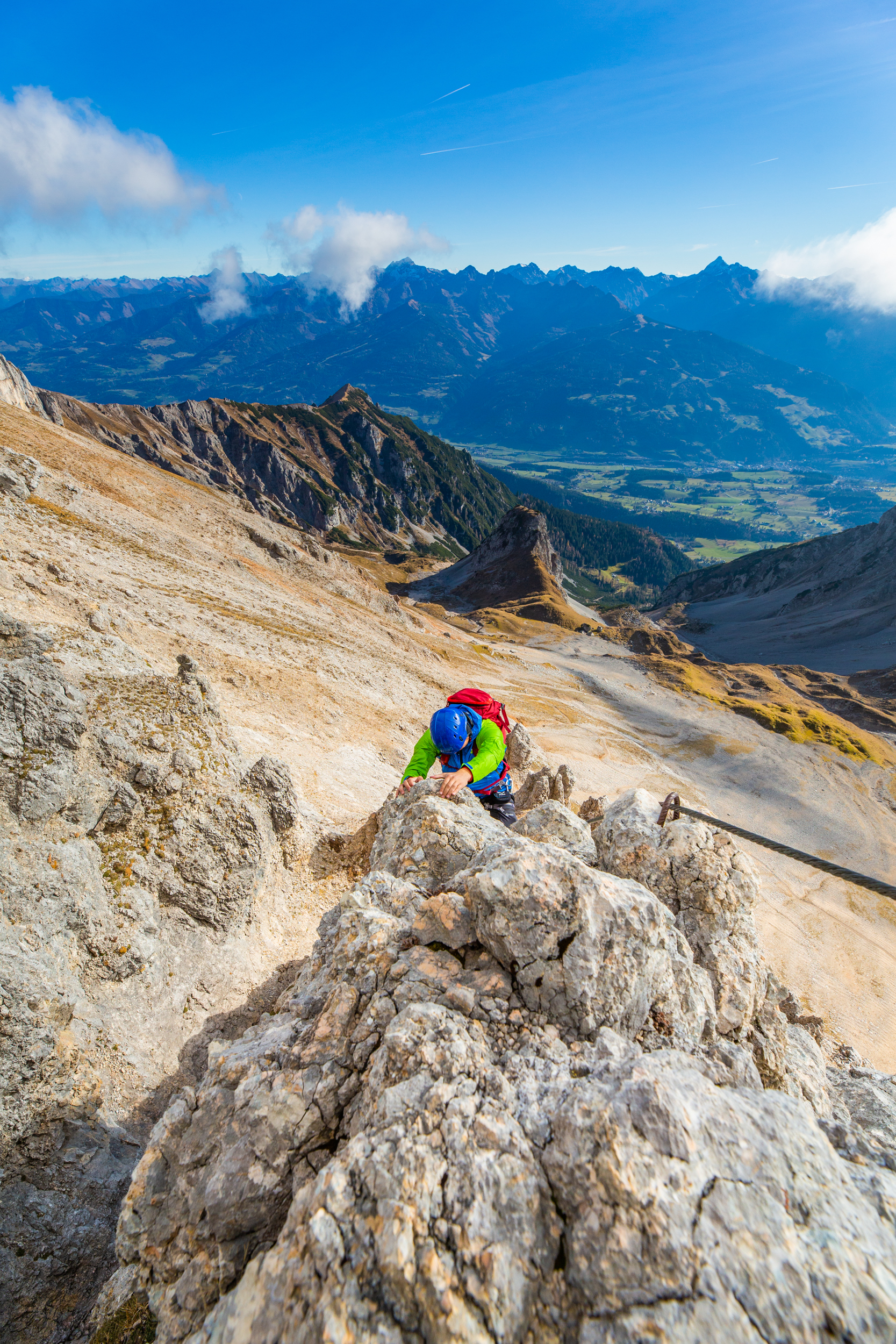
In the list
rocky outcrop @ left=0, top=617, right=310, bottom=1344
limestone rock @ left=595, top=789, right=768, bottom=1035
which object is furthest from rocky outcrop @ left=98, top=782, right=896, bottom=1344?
rocky outcrop @ left=0, top=617, right=310, bottom=1344

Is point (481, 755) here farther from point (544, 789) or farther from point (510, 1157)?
point (544, 789)

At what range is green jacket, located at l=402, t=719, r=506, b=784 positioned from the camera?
417 inches

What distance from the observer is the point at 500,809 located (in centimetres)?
1212

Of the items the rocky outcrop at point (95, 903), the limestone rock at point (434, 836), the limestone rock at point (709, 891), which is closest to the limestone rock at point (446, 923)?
the limestone rock at point (434, 836)

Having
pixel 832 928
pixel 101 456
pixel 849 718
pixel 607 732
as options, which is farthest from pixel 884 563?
pixel 101 456

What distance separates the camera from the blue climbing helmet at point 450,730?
10.4m

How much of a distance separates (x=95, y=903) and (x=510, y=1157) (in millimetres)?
9045

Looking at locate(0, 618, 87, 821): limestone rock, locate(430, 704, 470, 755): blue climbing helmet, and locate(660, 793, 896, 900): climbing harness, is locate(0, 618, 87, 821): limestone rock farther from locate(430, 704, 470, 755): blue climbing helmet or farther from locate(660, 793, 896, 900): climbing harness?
locate(660, 793, 896, 900): climbing harness

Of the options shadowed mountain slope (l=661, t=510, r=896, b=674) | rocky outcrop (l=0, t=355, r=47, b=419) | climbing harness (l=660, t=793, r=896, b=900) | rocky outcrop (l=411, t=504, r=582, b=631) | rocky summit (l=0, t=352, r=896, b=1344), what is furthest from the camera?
shadowed mountain slope (l=661, t=510, r=896, b=674)

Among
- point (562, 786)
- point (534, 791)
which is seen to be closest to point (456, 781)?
point (534, 791)

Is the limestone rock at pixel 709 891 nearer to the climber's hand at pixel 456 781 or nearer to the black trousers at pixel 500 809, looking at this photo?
the black trousers at pixel 500 809

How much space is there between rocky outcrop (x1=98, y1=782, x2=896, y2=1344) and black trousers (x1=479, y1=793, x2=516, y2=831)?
341 cm

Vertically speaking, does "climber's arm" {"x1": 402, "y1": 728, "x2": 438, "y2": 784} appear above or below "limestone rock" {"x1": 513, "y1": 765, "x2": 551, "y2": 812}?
above

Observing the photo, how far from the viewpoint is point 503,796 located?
40.2ft
